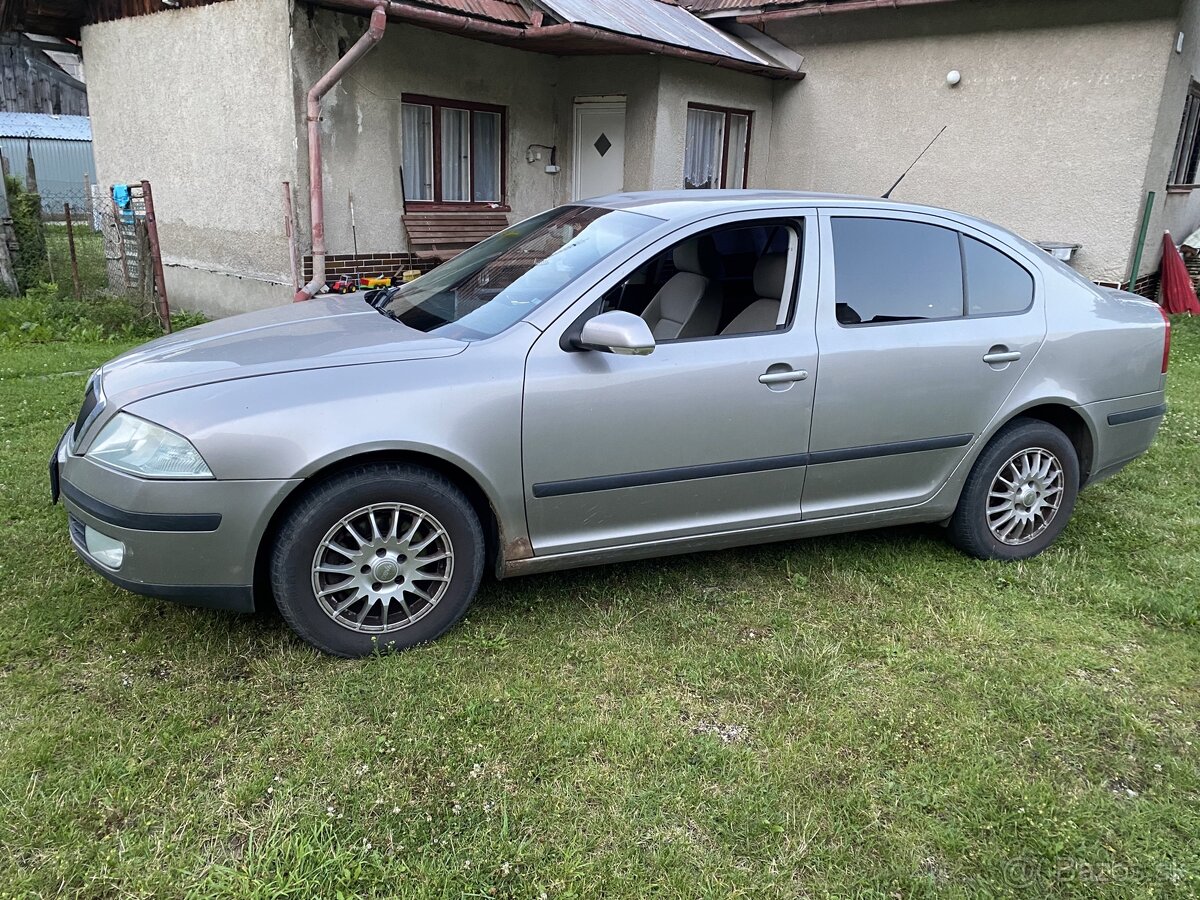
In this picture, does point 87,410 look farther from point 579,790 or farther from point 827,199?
point 827,199

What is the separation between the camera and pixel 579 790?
2.47 meters

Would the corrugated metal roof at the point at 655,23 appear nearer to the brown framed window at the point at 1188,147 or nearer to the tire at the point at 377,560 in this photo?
the brown framed window at the point at 1188,147

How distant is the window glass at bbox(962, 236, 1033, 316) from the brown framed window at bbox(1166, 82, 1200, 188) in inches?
336

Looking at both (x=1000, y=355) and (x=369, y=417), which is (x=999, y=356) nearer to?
(x=1000, y=355)

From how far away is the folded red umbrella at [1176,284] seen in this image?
11086 mm

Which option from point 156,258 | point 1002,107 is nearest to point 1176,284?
point 1002,107

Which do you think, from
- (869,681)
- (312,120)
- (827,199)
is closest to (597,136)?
(312,120)

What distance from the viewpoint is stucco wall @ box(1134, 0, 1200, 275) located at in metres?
9.05

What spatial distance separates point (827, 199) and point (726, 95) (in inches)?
296

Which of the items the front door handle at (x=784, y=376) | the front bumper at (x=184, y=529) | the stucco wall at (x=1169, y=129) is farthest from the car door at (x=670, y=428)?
the stucco wall at (x=1169, y=129)

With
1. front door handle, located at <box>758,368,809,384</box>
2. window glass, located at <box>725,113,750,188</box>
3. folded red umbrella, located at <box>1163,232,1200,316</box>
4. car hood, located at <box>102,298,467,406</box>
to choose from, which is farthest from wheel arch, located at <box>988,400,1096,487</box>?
folded red umbrella, located at <box>1163,232,1200,316</box>

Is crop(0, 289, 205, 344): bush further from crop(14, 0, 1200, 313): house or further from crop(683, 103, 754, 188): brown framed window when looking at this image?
crop(683, 103, 754, 188): brown framed window

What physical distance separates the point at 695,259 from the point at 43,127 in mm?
26121

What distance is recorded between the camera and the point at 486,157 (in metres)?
9.82
